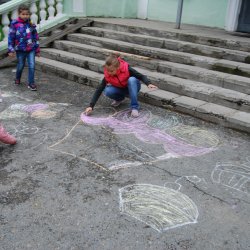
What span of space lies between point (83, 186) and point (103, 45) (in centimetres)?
476

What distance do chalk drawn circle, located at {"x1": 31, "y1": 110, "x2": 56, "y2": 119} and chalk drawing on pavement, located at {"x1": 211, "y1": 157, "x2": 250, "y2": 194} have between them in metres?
2.36

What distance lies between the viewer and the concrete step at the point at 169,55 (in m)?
5.39

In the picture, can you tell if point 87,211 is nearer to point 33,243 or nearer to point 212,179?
point 33,243

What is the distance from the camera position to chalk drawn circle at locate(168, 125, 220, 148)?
387cm

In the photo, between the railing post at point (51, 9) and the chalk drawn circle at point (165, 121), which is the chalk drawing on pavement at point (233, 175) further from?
the railing post at point (51, 9)

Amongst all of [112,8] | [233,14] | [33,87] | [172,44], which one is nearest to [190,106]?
[172,44]

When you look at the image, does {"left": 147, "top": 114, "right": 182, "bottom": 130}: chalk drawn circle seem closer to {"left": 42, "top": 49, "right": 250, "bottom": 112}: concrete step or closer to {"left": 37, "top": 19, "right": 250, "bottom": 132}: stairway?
{"left": 37, "top": 19, "right": 250, "bottom": 132}: stairway

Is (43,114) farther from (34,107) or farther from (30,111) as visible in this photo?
(34,107)

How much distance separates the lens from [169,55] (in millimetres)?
6125

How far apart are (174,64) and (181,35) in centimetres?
102

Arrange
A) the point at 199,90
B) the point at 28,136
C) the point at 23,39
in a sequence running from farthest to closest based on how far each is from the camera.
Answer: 1. the point at 23,39
2. the point at 199,90
3. the point at 28,136

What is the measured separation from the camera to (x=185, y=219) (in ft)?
8.55

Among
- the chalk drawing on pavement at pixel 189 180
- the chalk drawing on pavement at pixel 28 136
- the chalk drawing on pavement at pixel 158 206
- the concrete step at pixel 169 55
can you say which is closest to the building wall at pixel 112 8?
the concrete step at pixel 169 55

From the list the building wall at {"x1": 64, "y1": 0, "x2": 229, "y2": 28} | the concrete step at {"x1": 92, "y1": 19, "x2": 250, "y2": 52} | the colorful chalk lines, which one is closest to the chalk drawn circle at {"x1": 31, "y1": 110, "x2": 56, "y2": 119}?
the colorful chalk lines
